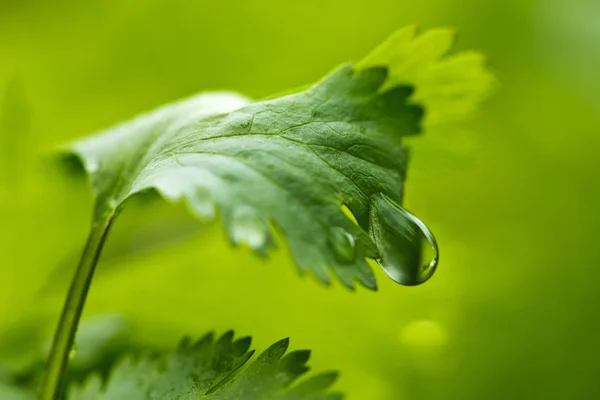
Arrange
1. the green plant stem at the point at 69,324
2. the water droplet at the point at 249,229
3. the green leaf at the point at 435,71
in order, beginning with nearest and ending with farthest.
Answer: the water droplet at the point at 249,229 < the green plant stem at the point at 69,324 < the green leaf at the point at 435,71

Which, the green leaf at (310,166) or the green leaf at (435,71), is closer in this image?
the green leaf at (310,166)

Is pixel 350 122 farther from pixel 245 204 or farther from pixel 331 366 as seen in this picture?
pixel 331 366

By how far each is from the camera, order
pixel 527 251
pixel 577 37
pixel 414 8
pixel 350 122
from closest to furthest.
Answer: pixel 350 122
pixel 527 251
pixel 577 37
pixel 414 8

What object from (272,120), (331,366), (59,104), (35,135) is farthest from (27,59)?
(272,120)

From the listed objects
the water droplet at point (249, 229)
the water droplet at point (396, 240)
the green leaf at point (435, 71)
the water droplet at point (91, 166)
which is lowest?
the water droplet at point (249, 229)

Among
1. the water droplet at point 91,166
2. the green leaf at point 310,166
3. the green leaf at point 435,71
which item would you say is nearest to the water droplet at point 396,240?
the green leaf at point 310,166

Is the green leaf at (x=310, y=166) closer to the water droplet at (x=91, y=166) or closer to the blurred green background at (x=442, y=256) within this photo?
the water droplet at (x=91, y=166)

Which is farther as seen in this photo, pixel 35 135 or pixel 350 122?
pixel 35 135
